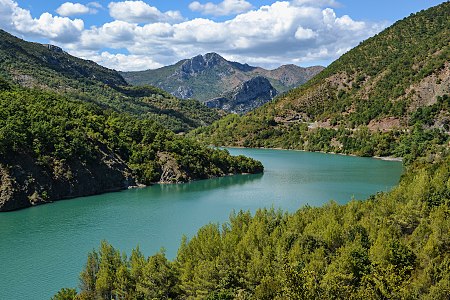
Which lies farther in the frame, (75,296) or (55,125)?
(55,125)

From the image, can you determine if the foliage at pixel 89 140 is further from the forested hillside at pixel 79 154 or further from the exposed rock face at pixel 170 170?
the exposed rock face at pixel 170 170

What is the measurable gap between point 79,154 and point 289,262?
66.5 metres

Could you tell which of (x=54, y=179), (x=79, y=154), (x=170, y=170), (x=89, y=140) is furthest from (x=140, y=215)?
(x=170, y=170)

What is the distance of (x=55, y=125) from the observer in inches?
3804

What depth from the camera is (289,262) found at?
3875cm

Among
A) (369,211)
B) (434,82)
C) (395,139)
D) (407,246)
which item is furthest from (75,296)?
(434,82)

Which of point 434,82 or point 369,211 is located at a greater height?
point 434,82

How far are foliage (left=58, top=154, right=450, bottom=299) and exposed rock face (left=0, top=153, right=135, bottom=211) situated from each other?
44918 millimetres

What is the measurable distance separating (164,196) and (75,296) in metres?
55.4

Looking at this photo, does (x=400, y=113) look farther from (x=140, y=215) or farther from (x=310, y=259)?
(x=310, y=259)

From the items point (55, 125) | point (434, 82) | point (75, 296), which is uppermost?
point (434, 82)

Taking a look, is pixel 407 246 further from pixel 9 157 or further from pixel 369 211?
pixel 9 157

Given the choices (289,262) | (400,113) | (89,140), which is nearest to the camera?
(289,262)

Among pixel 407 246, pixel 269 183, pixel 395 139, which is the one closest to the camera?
pixel 407 246
